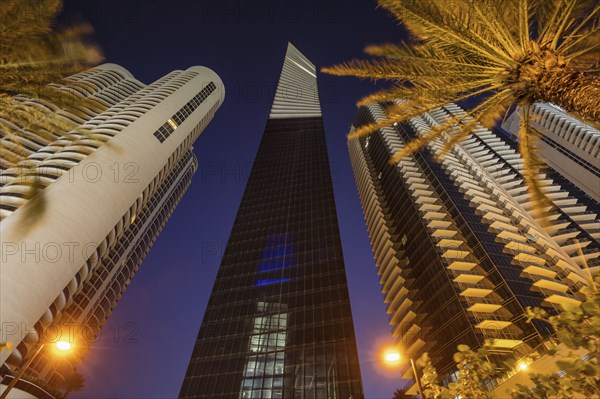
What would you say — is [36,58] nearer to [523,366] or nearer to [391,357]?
[391,357]

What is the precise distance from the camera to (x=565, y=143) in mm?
86375

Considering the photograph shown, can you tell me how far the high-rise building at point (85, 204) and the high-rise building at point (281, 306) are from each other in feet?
54.2

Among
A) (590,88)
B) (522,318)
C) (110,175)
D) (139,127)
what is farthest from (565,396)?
(139,127)

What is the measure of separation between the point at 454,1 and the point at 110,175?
4212cm

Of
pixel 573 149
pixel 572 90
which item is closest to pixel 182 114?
pixel 572 90

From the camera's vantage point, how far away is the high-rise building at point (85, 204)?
26984 mm

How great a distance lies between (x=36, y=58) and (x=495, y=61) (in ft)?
32.4

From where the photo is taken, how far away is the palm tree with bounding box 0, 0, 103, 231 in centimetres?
663

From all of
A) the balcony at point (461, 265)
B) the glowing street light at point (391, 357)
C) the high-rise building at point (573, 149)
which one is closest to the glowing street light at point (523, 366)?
the balcony at point (461, 265)

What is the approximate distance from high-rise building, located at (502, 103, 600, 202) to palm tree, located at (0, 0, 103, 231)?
8721cm

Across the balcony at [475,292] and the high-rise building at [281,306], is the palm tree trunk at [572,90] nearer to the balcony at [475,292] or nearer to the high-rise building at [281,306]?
the high-rise building at [281,306]

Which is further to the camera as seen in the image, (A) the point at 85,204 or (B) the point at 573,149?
(B) the point at 573,149

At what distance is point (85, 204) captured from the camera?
35.7m

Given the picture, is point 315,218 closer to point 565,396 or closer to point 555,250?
point 555,250
